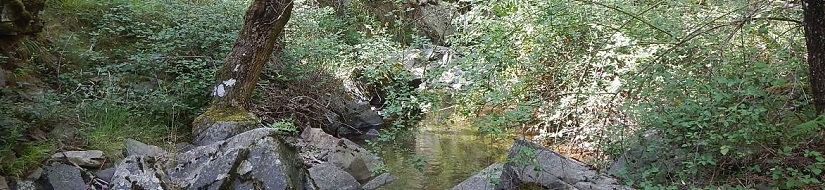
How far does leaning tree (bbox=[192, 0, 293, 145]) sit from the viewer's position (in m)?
5.42

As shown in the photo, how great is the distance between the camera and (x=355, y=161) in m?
5.54

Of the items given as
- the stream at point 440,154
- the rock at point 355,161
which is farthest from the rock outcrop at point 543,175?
the rock at point 355,161

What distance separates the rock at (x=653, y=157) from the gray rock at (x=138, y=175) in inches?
116

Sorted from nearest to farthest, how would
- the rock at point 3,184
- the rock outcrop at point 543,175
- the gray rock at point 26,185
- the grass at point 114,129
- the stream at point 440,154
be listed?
the rock at point 3,184 → the gray rock at point 26,185 → the rock outcrop at point 543,175 → the grass at point 114,129 → the stream at point 440,154

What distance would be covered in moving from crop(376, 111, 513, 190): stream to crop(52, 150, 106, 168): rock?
6.79 ft

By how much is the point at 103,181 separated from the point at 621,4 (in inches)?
167

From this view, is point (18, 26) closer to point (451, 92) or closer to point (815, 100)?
point (451, 92)

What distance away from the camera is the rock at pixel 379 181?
5.29 m

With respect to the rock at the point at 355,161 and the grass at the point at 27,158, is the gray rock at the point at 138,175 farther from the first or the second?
the rock at the point at 355,161

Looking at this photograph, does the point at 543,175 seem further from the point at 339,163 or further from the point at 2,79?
the point at 2,79

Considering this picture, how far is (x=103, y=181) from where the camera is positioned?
3.88m

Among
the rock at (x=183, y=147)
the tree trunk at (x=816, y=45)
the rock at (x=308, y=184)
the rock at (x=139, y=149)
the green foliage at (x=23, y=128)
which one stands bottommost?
the rock at (x=308, y=184)

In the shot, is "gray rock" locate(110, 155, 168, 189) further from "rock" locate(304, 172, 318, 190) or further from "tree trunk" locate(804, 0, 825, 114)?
"tree trunk" locate(804, 0, 825, 114)

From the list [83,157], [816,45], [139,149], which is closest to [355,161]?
[139,149]
